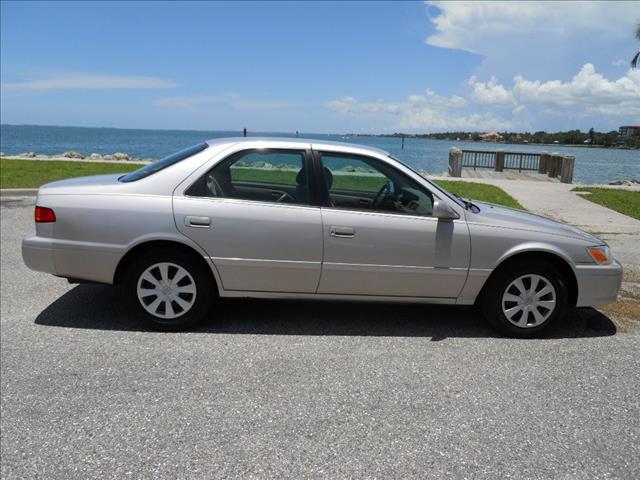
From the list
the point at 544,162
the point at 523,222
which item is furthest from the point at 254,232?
the point at 544,162

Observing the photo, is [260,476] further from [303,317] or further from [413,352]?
[303,317]

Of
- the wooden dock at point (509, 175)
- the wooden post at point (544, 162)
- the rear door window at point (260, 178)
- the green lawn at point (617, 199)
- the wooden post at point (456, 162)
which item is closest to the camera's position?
the rear door window at point (260, 178)

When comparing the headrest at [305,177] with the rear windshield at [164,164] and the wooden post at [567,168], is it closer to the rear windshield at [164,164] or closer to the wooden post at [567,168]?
the rear windshield at [164,164]

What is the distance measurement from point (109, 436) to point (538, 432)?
2.43m

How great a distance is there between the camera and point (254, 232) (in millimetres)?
4211

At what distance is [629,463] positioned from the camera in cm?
276

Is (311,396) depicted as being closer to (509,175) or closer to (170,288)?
(170,288)

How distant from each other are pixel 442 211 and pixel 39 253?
333 cm

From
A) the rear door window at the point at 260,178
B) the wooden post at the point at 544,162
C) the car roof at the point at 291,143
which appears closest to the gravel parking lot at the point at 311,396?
the rear door window at the point at 260,178

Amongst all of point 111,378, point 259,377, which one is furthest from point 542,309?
point 111,378

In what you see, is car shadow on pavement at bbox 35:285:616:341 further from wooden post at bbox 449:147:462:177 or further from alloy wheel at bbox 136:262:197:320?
wooden post at bbox 449:147:462:177

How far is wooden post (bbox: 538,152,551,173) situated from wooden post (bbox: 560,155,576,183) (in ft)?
10.2

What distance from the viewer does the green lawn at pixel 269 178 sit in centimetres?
453

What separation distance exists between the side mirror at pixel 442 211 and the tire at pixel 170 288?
1.93m
